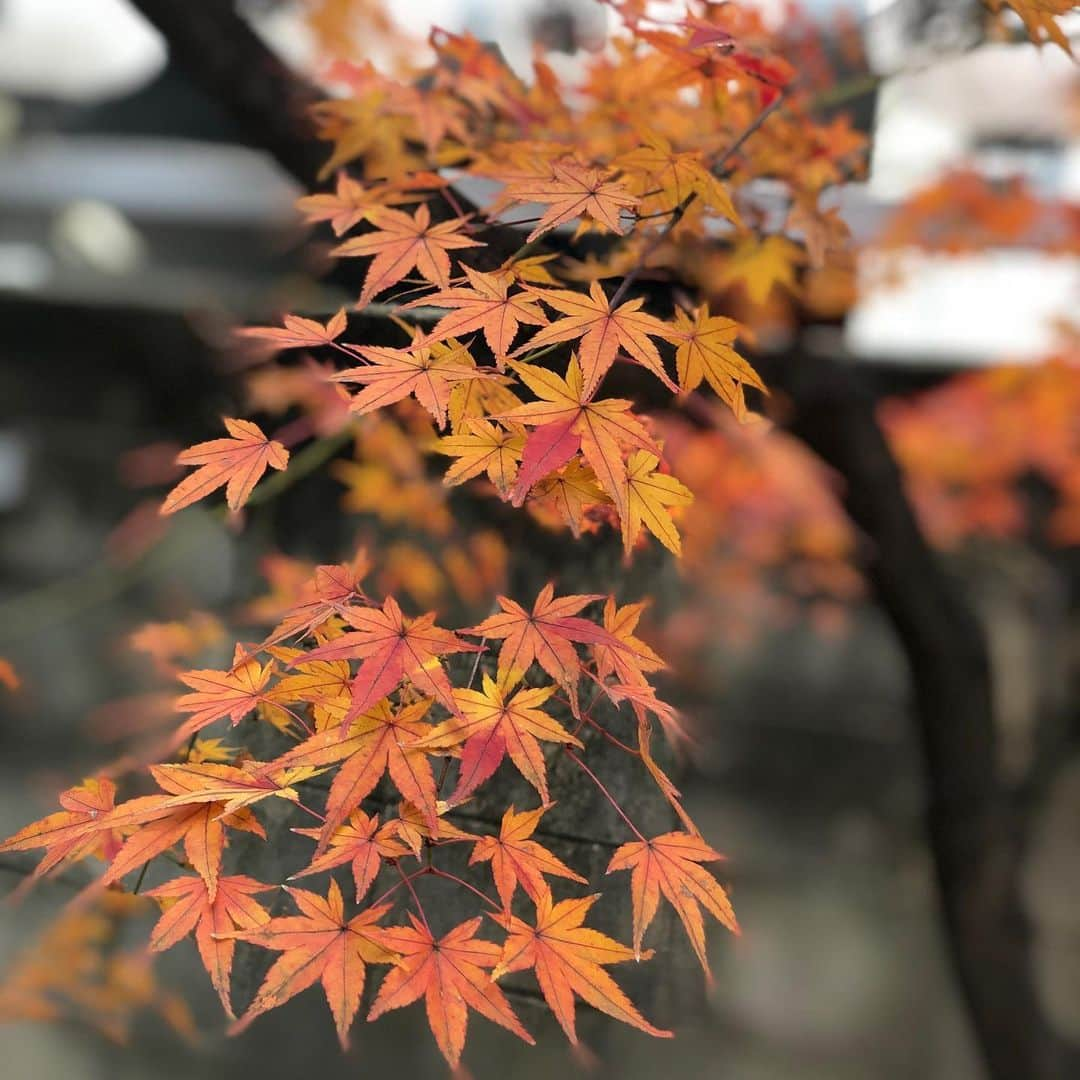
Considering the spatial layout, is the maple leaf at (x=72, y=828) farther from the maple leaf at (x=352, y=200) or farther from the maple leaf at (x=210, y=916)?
the maple leaf at (x=352, y=200)

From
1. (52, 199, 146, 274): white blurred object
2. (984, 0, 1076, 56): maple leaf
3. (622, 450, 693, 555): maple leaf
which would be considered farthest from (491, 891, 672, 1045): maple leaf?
(52, 199, 146, 274): white blurred object

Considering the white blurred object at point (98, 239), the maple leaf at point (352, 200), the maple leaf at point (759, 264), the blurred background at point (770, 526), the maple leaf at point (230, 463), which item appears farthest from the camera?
the white blurred object at point (98, 239)

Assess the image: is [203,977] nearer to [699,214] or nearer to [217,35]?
[699,214]

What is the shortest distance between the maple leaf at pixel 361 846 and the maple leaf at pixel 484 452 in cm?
31

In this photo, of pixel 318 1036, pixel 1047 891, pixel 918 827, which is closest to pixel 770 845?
pixel 918 827

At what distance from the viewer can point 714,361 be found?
40.9 inches

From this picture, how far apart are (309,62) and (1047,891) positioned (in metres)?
4.75

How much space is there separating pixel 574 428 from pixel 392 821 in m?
0.39

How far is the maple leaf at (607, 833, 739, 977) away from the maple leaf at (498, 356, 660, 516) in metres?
0.33

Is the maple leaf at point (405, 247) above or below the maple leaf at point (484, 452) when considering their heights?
above

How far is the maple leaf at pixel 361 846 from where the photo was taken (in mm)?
904

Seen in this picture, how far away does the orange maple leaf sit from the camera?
39.8 inches

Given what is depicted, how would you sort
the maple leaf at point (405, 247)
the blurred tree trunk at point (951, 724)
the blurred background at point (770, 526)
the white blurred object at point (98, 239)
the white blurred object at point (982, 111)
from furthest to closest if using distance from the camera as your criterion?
the white blurred object at point (98, 239)
the white blurred object at point (982, 111)
the blurred background at point (770, 526)
the blurred tree trunk at point (951, 724)
the maple leaf at point (405, 247)

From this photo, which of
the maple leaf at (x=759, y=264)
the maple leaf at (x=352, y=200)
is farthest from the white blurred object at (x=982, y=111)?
the maple leaf at (x=352, y=200)
